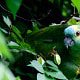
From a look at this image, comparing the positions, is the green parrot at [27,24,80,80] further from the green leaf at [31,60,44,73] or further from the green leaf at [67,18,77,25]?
the green leaf at [31,60,44,73]

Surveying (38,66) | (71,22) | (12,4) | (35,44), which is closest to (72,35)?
(71,22)

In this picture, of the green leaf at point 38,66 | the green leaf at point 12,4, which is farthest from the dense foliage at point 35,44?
the green leaf at point 12,4

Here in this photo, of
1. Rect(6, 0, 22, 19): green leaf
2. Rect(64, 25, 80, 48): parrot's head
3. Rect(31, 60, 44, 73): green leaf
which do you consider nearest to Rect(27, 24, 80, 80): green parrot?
Rect(64, 25, 80, 48): parrot's head

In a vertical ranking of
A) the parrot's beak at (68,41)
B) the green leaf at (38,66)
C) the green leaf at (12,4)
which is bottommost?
the parrot's beak at (68,41)

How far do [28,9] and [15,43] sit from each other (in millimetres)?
1085

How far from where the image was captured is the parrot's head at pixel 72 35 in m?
1.94

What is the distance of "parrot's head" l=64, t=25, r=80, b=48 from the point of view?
1.94 metres

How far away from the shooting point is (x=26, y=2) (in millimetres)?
2455

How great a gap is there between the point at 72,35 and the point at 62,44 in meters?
0.19

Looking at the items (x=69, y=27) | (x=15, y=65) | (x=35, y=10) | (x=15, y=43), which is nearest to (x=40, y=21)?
(x=35, y=10)

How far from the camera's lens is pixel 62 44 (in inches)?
75.3

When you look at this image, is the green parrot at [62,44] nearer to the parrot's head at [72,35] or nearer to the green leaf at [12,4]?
the parrot's head at [72,35]

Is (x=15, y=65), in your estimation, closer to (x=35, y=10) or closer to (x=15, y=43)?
(x=15, y=43)

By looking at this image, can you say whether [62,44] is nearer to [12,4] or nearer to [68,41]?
[68,41]
